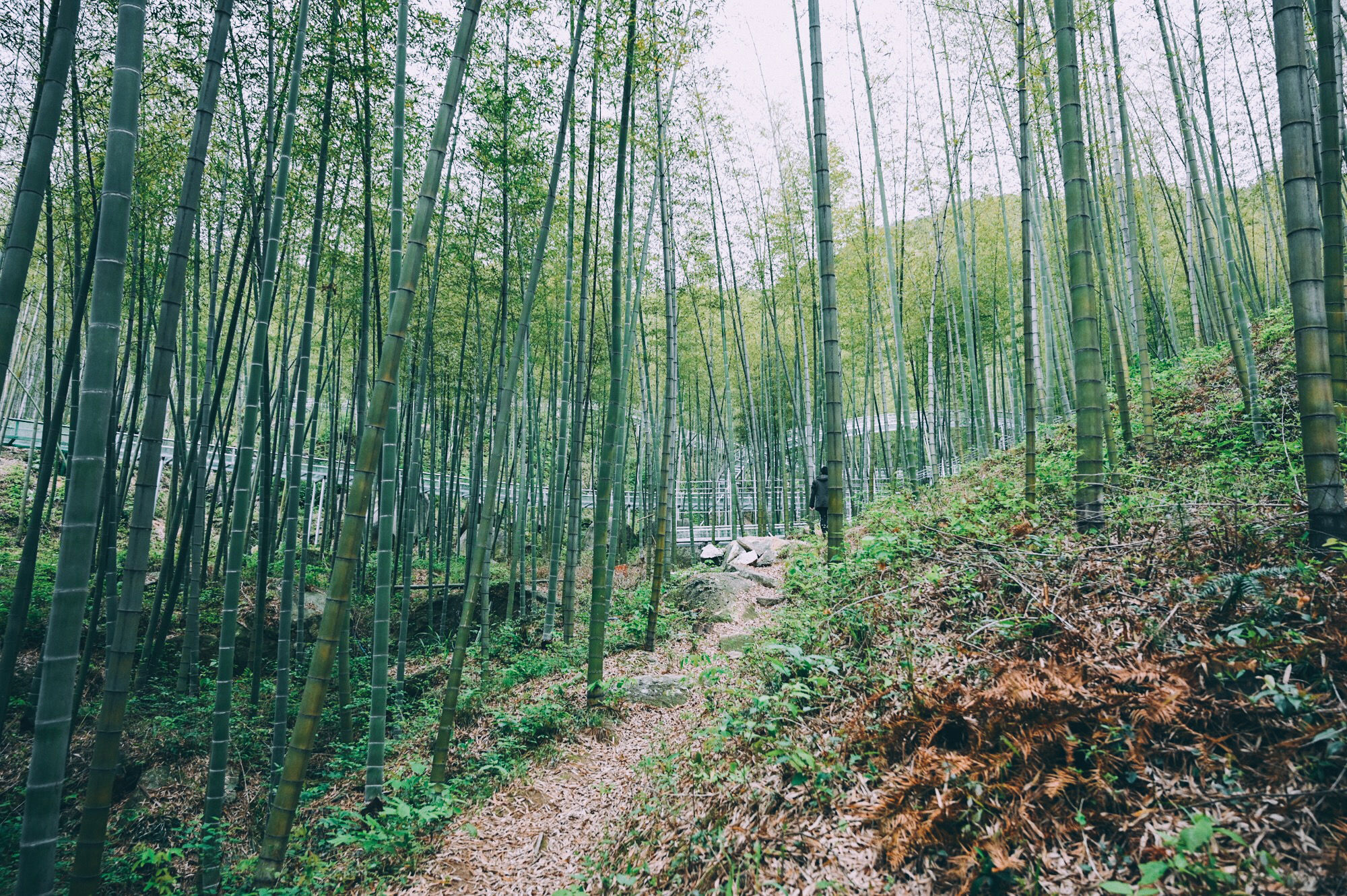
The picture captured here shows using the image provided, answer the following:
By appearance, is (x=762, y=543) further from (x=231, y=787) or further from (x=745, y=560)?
(x=231, y=787)

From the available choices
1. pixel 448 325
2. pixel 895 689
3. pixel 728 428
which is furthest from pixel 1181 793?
pixel 728 428

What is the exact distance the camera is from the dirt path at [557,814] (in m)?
2.73

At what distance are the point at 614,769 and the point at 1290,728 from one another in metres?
3.20

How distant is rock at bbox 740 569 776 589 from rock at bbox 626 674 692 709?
303 cm

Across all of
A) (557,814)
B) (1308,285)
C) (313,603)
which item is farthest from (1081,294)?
(313,603)

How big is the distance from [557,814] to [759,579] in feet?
15.8

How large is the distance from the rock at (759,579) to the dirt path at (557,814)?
312cm

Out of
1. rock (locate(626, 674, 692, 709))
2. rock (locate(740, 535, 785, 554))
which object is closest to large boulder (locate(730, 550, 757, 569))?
rock (locate(740, 535, 785, 554))

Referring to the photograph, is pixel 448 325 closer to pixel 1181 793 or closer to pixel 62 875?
pixel 62 875

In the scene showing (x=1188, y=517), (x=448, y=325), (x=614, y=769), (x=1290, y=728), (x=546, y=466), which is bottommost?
(x=614, y=769)

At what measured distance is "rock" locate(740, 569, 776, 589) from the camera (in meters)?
7.57

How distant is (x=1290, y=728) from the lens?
4.72 feet

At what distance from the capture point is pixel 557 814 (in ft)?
10.6

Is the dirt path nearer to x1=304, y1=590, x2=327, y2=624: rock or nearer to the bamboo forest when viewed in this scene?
the bamboo forest
